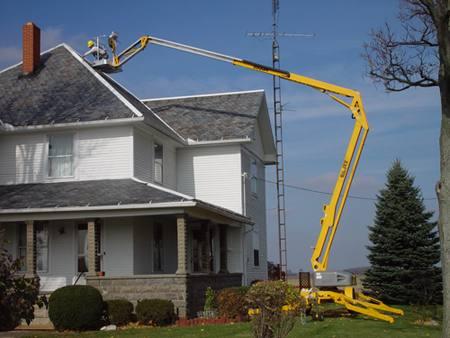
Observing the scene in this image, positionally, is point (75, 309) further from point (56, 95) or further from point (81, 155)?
point (56, 95)

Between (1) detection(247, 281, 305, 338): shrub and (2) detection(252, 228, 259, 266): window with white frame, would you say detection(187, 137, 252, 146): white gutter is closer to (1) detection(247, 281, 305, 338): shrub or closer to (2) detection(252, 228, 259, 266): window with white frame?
(2) detection(252, 228, 259, 266): window with white frame

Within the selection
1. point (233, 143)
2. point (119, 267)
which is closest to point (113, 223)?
point (119, 267)

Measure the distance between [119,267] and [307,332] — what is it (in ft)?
29.3

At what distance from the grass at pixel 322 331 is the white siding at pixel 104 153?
283 inches

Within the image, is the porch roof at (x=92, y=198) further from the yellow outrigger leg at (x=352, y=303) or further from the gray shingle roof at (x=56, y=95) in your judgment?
the yellow outrigger leg at (x=352, y=303)

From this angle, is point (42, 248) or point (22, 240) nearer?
point (42, 248)

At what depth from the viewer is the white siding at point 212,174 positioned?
28109 mm

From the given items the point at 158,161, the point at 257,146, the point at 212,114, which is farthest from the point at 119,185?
the point at 257,146

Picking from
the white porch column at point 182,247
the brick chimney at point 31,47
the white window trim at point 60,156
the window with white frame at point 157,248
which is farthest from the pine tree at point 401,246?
the brick chimney at point 31,47

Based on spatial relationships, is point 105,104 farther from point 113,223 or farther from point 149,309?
point 149,309

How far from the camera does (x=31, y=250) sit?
71.8 ft

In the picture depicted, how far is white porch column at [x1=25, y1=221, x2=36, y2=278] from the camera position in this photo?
21.7 meters

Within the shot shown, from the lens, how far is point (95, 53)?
2872 centimetres

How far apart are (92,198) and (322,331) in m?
9.18
